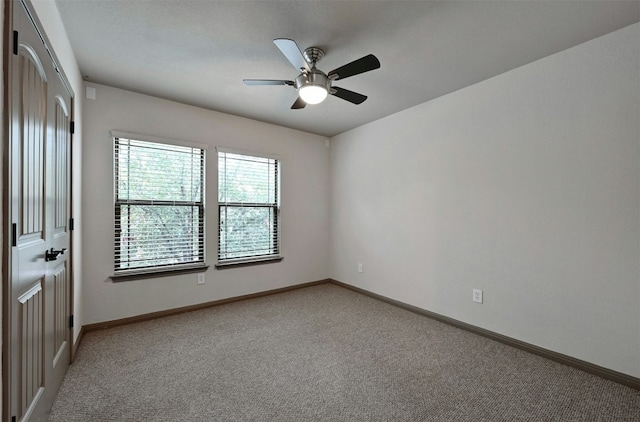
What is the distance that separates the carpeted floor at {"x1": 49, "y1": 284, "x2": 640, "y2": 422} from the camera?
5.84 feet

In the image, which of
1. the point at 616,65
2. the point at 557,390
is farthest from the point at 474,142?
the point at 557,390

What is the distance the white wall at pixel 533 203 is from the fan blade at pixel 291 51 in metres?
1.93

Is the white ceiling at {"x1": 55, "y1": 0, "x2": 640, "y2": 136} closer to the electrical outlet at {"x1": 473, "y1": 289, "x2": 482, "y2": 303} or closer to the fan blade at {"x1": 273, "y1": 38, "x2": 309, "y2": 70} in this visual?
the fan blade at {"x1": 273, "y1": 38, "x2": 309, "y2": 70}

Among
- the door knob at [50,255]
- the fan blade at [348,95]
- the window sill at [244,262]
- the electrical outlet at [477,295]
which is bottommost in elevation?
the electrical outlet at [477,295]

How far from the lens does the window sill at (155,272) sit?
309 cm

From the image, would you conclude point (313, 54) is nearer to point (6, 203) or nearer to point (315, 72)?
point (315, 72)

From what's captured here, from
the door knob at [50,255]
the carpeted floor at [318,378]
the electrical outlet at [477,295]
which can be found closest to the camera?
the door knob at [50,255]

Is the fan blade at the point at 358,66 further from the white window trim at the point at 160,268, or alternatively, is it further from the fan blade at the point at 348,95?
the white window trim at the point at 160,268

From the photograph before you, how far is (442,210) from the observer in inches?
129

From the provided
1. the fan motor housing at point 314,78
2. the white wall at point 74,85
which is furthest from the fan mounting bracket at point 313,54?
the white wall at point 74,85

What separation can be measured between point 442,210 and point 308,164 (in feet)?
7.42

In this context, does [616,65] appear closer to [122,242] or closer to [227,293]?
[227,293]

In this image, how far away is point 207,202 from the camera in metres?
3.66

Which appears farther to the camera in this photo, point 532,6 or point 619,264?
→ point 619,264
